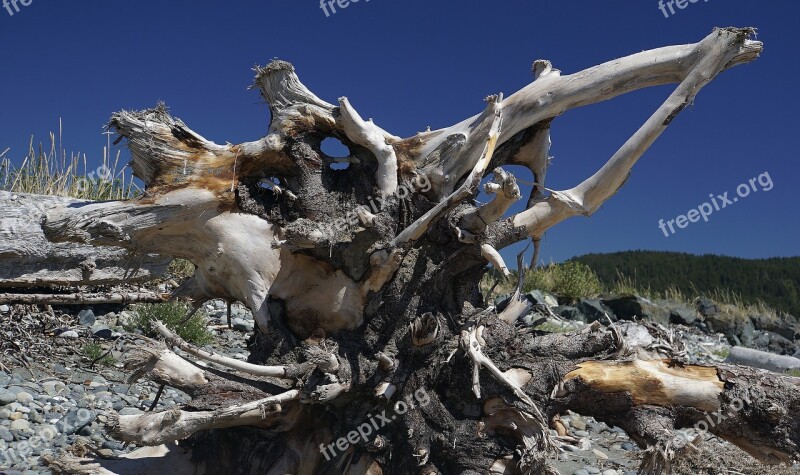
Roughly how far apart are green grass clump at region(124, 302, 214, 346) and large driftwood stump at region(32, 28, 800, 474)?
375cm

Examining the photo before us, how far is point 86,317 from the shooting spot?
328 inches

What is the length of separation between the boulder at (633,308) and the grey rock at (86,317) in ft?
38.6

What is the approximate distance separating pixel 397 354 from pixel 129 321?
213 inches

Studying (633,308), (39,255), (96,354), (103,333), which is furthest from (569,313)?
(39,255)

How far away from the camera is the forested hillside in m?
36.0

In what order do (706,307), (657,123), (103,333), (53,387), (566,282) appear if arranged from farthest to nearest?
(706,307) < (566,282) < (103,333) < (53,387) < (657,123)

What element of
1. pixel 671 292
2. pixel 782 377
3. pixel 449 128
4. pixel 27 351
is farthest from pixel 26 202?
pixel 671 292

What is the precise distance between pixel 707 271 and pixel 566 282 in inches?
1164

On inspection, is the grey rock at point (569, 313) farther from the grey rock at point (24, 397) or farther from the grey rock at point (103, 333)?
the grey rock at point (24, 397)

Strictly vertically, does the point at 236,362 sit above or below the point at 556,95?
below

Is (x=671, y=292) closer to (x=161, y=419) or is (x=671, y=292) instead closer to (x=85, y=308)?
(x=85, y=308)

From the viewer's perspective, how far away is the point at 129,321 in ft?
27.3

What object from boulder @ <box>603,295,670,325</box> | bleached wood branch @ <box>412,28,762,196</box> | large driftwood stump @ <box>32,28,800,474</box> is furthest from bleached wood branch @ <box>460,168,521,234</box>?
boulder @ <box>603,295,670,325</box>

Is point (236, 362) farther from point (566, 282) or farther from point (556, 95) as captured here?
point (566, 282)
